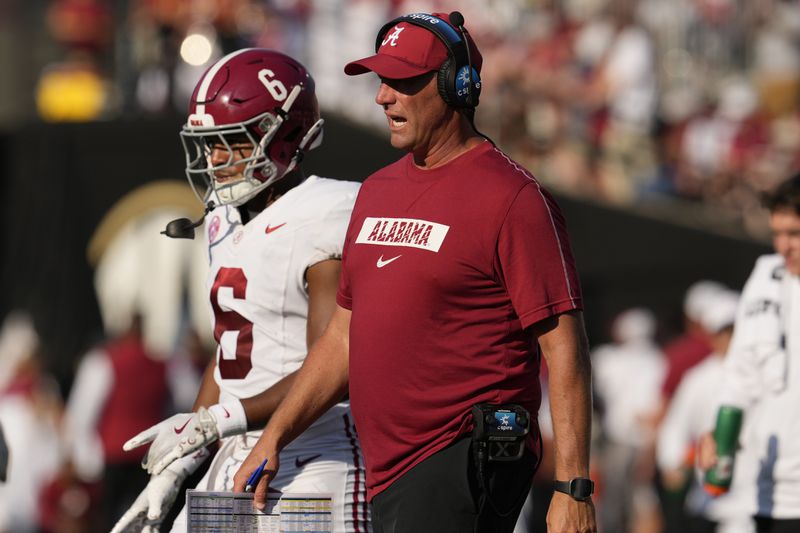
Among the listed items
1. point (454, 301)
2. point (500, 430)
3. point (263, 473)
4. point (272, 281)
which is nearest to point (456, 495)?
point (500, 430)

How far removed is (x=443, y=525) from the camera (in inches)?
164

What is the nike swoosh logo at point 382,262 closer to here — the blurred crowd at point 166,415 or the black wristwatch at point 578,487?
the black wristwatch at point 578,487

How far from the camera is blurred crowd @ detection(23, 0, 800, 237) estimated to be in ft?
49.5

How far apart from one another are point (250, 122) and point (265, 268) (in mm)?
473

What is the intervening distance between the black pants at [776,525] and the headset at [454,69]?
242cm

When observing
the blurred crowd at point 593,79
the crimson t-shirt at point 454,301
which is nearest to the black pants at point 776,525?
the crimson t-shirt at point 454,301

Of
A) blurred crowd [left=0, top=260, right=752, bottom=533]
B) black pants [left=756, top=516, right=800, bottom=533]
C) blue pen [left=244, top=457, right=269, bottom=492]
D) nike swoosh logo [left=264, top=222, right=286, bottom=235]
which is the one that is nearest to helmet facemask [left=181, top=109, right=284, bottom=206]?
nike swoosh logo [left=264, top=222, right=286, bottom=235]

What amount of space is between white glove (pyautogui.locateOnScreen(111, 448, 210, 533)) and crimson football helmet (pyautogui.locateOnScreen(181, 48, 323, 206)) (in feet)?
2.89

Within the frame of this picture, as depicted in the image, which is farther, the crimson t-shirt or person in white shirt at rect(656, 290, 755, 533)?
person in white shirt at rect(656, 290, 755, 533)

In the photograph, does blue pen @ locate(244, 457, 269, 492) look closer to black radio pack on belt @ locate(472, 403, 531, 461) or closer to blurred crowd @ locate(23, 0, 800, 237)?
black radio pack on belt @ locate(472, 403, 531, 461)

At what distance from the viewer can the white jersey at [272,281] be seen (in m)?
4.91

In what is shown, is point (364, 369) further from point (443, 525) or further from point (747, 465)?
point (747, 465)

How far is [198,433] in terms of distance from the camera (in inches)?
181

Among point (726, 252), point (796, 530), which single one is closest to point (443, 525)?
point (796, 530)
